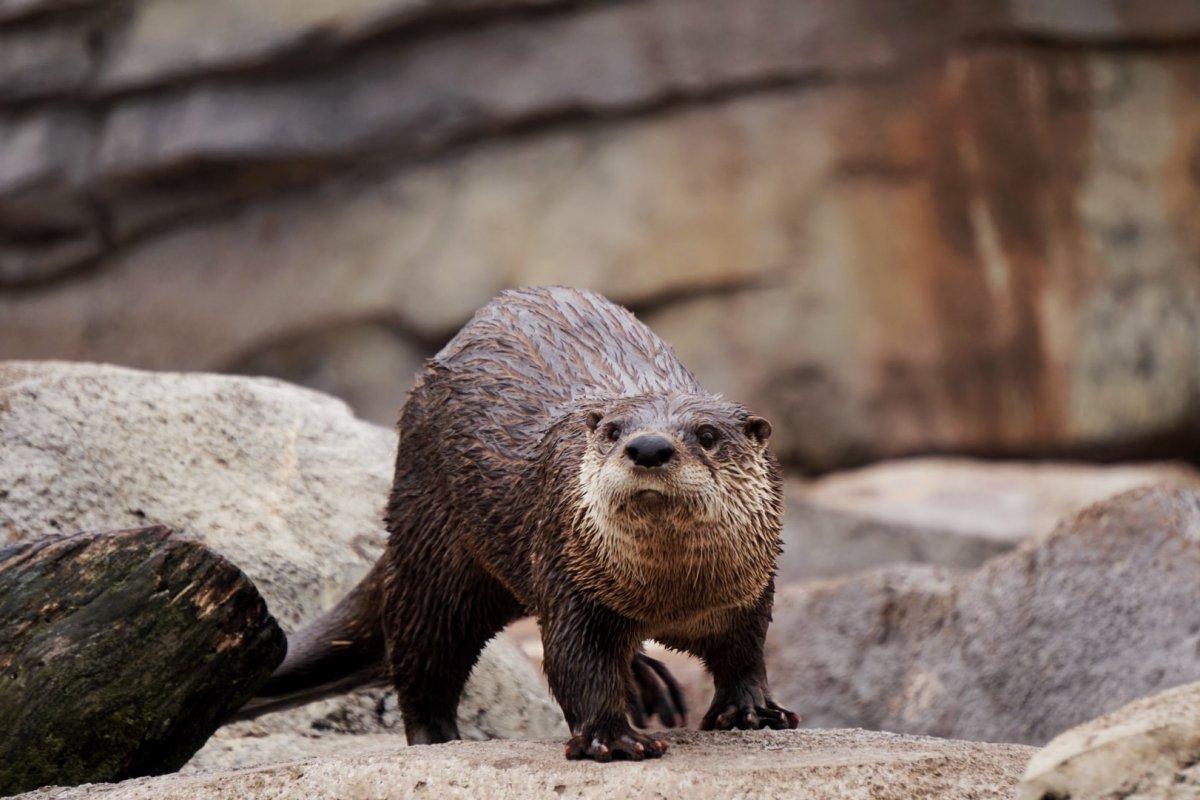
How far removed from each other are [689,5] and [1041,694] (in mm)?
4964

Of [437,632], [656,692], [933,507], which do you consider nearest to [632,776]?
[437,632]

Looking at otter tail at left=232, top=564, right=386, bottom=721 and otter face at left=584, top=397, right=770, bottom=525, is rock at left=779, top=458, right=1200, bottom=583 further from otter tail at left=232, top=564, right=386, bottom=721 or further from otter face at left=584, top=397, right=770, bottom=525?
otter face at left=584, top=397, right=770, bottom=525

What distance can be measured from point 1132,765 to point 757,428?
1.02 meters

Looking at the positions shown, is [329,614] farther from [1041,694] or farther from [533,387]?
[1041,694]

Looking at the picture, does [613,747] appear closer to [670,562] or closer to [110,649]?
[670,562]

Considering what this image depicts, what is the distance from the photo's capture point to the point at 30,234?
29.6ft

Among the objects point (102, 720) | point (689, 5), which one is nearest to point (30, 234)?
point (689, 5)

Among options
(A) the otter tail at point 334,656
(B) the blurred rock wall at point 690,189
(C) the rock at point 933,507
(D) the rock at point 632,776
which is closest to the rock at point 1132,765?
(D) the rock at point 632,776

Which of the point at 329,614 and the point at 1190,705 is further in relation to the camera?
the point at 329,614

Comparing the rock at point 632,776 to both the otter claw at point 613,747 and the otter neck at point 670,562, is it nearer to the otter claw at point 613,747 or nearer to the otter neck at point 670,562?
the otter claw at point 613,747

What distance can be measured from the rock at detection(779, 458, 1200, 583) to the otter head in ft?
13.9

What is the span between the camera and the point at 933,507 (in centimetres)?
758

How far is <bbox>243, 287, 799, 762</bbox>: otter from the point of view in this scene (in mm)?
2818

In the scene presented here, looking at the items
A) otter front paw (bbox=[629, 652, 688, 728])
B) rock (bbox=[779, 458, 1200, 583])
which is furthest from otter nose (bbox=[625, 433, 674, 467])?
rock (bbox=[779, 458, 1200, 583])
